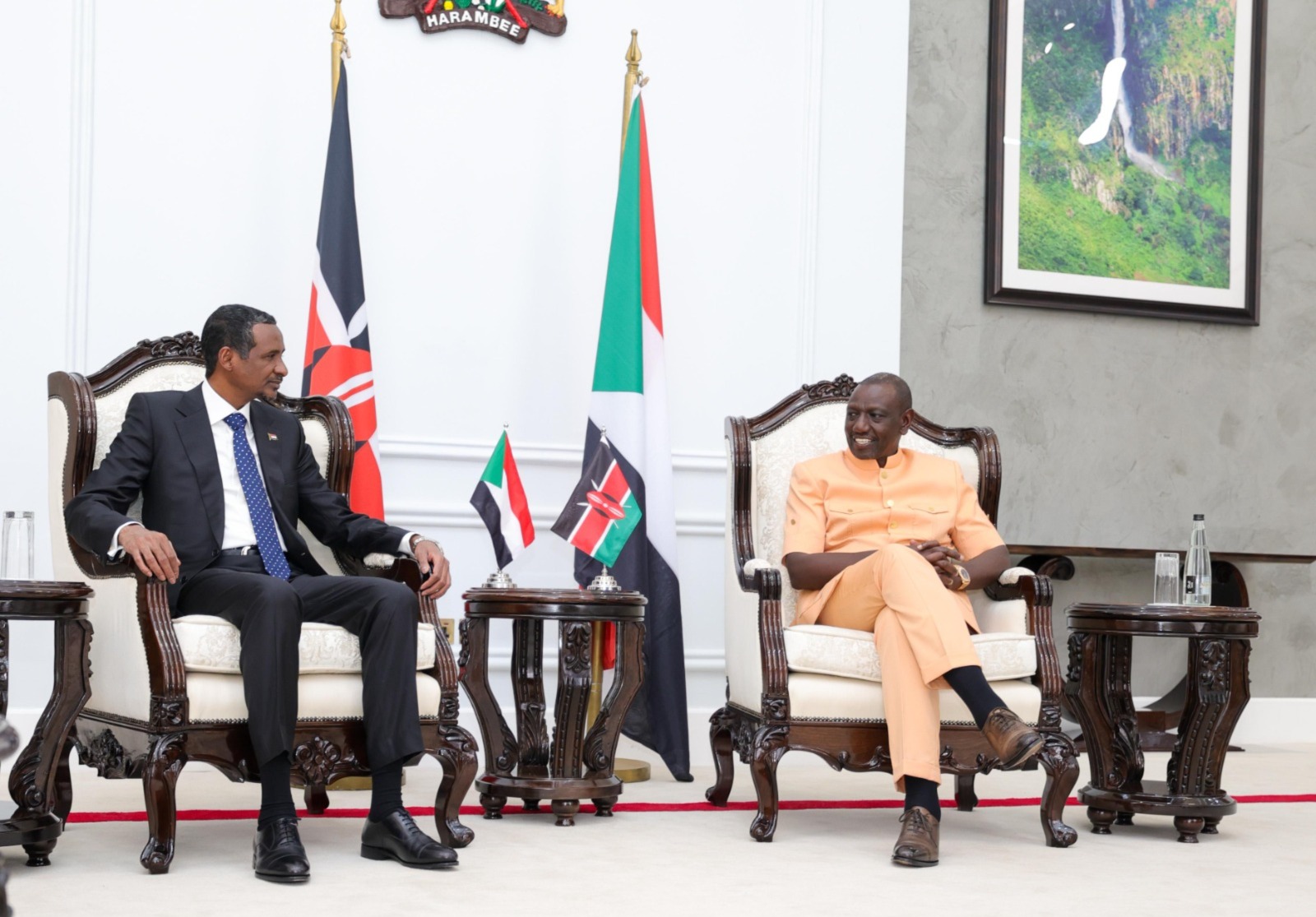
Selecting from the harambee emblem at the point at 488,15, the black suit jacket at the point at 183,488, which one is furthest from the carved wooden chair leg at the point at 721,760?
the harambee emblem at the point at 488,15

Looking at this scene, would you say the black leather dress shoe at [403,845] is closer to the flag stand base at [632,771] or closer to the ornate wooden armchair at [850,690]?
the ornate wooden armchair at [850,690]

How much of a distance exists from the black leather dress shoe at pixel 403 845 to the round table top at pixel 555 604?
2.67ft

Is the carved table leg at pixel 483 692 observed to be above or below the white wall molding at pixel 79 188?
below

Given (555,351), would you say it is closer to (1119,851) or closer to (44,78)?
(44,78)

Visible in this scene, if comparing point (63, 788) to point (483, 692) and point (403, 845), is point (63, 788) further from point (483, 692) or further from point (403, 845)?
point (483, 692)

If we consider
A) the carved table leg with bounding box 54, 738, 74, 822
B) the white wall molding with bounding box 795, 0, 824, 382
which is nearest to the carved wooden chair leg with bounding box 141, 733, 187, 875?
the carved table leg with bounding box 54, 738, 74, 822

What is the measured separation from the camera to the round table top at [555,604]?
3.75 m

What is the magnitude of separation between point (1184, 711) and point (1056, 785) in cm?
48

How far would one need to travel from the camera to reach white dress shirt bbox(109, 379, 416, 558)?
3316 millimetres

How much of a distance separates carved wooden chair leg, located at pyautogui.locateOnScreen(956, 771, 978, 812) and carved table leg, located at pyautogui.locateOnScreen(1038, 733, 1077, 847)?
0.52m

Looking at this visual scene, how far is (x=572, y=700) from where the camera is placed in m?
3.79

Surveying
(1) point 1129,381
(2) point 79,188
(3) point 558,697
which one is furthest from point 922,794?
(2) point 79,188

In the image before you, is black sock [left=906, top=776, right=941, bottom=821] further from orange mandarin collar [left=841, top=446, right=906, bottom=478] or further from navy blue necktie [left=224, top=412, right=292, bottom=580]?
navy blue necktie [left=224, top=412, right=292, bottom=580]

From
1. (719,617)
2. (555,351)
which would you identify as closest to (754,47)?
(555,351)
